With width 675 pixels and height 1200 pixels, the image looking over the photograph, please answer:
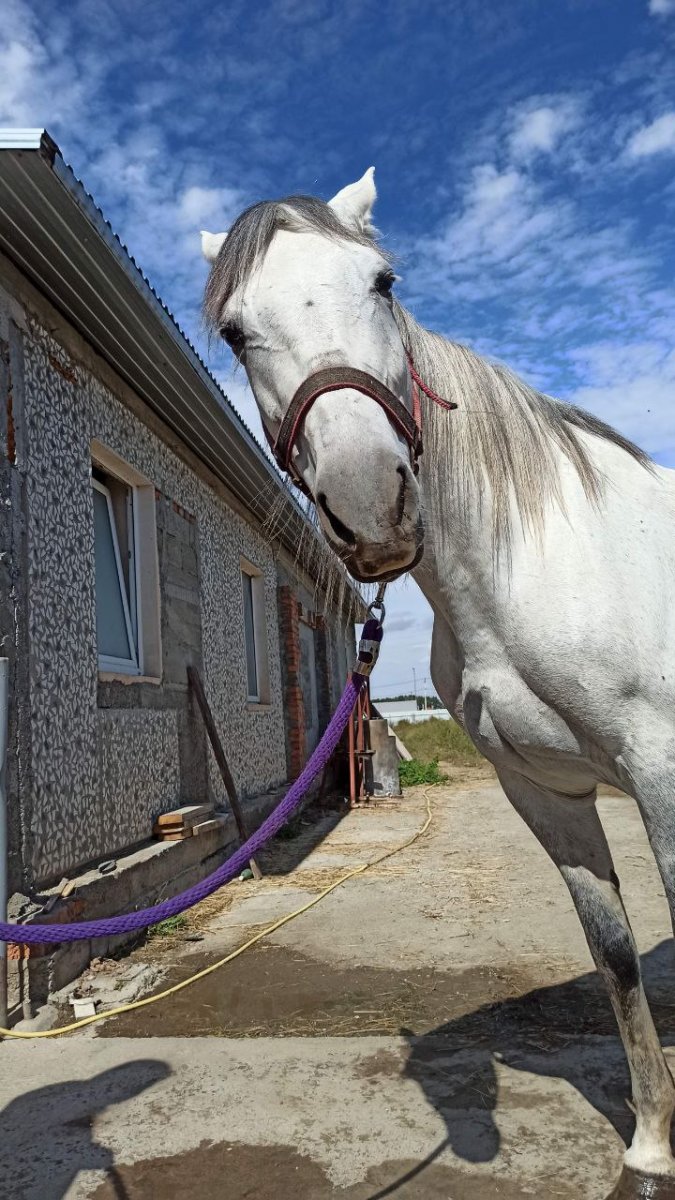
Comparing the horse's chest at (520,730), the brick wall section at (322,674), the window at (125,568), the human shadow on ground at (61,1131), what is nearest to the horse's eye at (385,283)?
the horse's chest at (520,730)

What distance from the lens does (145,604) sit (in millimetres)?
4949

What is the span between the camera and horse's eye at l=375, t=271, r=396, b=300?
1.67 metres

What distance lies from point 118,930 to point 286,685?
23.0 feet

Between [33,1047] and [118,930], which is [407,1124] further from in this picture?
[33,1047]

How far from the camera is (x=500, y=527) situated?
5.73ft

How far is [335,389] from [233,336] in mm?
371

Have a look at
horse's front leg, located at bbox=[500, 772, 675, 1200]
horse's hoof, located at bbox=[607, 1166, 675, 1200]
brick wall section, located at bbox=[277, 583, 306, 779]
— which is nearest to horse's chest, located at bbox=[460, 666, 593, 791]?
horse's front leg, located at bbox=[500, 772, 675, 1200]

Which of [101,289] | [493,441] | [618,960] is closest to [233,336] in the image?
[493,441]

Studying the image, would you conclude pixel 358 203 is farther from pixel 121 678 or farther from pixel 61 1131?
pixel 121 678

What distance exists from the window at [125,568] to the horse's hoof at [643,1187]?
131 inches

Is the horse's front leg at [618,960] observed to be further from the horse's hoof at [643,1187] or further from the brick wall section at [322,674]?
the brick wall section at [322,674]

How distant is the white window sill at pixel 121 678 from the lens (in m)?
4.11

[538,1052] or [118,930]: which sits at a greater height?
[118,930]

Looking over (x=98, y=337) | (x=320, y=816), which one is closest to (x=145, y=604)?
(x=98, y=337)
